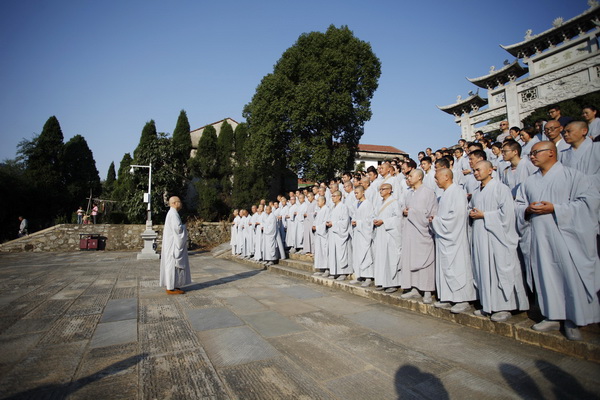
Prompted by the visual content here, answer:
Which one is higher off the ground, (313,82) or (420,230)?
(313,82)

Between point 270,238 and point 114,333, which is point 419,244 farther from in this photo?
point 270,238

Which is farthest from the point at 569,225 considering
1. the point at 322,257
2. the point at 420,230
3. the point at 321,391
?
the point at 322,257

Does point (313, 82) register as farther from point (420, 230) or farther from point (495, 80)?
point (420, 230)

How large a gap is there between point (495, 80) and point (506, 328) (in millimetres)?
23308

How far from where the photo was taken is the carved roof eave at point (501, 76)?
63.9ft

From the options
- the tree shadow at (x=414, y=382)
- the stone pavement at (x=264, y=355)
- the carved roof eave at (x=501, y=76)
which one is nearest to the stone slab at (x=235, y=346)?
the stone pavement at (x=264, y=355)

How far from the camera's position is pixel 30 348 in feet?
10.8

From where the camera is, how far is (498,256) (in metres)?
3.56

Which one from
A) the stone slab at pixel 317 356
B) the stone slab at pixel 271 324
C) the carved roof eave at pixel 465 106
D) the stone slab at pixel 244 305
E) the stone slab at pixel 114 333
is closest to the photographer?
the stone slab at pixel 317 356

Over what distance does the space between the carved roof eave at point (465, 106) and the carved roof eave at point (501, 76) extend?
1.16m

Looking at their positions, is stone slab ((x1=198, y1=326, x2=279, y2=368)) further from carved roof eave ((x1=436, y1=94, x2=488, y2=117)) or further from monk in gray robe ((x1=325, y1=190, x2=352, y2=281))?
carved roof eave ((x1=436, y1=94, x2=488, y2=117))

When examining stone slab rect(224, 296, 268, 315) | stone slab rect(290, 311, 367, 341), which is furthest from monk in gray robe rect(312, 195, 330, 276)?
stone slab rect(290, 311, 367, 341)

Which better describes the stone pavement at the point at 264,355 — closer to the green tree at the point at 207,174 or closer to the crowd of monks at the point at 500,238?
the crowd of monks at the point at 500,238

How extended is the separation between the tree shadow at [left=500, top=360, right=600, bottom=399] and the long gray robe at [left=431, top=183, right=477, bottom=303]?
4.17 feet
